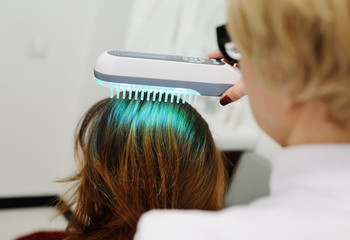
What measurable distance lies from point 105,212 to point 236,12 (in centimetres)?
60

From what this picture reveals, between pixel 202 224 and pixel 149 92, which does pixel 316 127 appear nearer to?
pixel 202 224

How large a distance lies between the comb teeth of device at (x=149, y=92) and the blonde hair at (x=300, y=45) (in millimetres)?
357

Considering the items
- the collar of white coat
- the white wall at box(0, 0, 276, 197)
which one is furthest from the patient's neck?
the white wall at box(0, 0, 276, 197)

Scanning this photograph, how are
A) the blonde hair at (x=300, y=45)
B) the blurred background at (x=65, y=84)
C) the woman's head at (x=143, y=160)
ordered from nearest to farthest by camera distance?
the blonde hair at (x=300, y=45)
the woman's head at (x=143, y=160)
the blurred background at (x=65, y=84)

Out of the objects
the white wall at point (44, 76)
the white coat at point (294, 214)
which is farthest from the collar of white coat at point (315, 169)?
the white wall at point (44, 76)

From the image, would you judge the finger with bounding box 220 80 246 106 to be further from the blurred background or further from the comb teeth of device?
the blurred background

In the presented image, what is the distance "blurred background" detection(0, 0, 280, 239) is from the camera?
211 centimetres

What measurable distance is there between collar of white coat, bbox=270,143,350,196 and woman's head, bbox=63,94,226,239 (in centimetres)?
43

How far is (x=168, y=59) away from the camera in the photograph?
2.67 ft

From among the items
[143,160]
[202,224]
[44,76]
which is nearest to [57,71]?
[44,76]

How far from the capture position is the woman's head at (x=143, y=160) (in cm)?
90

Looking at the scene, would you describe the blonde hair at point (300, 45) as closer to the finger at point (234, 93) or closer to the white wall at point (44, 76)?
the finger at point (234, 93)

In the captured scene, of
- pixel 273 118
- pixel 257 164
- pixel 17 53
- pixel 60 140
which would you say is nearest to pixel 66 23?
pixel 17 53

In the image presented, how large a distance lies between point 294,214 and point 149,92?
0.47m
